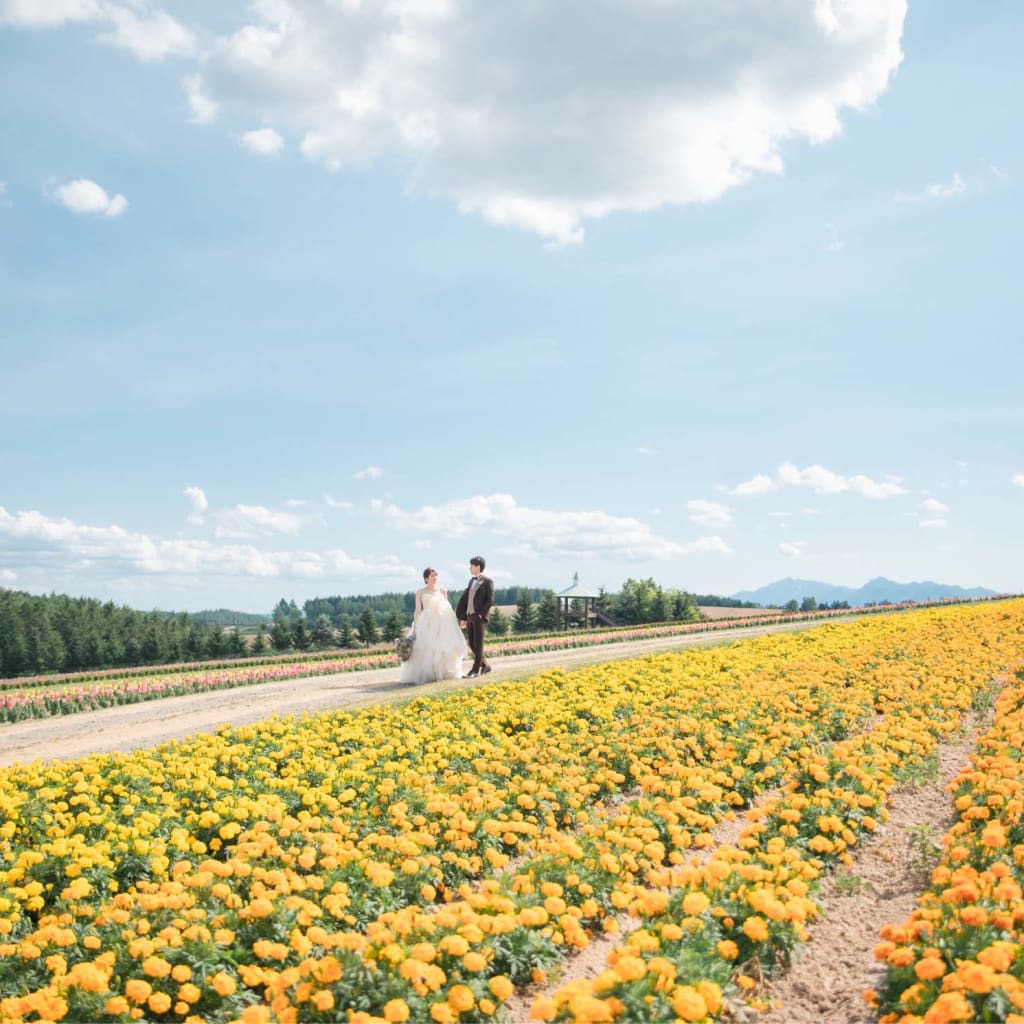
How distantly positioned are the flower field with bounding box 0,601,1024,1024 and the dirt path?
2.12m

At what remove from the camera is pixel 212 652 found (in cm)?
7694

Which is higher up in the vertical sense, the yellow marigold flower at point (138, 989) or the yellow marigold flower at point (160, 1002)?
the yellow marigold flower at point (138, 989)

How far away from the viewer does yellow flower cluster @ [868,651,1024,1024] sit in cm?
391

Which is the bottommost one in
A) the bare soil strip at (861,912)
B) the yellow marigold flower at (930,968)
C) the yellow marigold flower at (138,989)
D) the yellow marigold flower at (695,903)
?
the bare soil strip at (861,912)

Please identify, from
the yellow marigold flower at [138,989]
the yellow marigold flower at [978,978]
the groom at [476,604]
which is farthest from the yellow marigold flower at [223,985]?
the groom at [476,604]

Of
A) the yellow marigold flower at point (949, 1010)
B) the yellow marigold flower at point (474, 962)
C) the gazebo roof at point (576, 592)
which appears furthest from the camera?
the gazebo roof at point (576, 592)

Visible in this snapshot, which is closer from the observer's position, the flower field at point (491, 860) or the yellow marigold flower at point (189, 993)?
the flower field at point (491, 860)

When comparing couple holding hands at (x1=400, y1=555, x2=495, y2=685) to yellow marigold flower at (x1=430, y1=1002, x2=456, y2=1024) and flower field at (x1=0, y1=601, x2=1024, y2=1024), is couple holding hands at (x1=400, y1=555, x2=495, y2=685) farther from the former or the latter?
yellow marigold flower at (x1=430, y1=1002, x2=456, y2=1024)

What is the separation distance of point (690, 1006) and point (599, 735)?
6.90 m

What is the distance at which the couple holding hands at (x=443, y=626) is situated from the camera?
57.1ft

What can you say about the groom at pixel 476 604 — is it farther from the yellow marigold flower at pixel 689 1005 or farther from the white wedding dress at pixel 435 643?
Result: the yellow marigold flower at pixel 689 1005

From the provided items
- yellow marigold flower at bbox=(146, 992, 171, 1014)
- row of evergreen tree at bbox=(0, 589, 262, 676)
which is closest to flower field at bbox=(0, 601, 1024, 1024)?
yellow marigold flower at bbox=(146, 992, 171, 1014)

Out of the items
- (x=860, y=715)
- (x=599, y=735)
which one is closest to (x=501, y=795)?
(x=599, y=735)

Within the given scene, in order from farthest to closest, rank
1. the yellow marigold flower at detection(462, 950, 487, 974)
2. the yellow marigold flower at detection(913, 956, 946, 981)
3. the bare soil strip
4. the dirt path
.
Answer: the dirt path, the bare soil strip, the yellow marigold flower at detection(462, 950, 487, 974), the yellow marigold flower at detection(913, 956, 946, 981)
